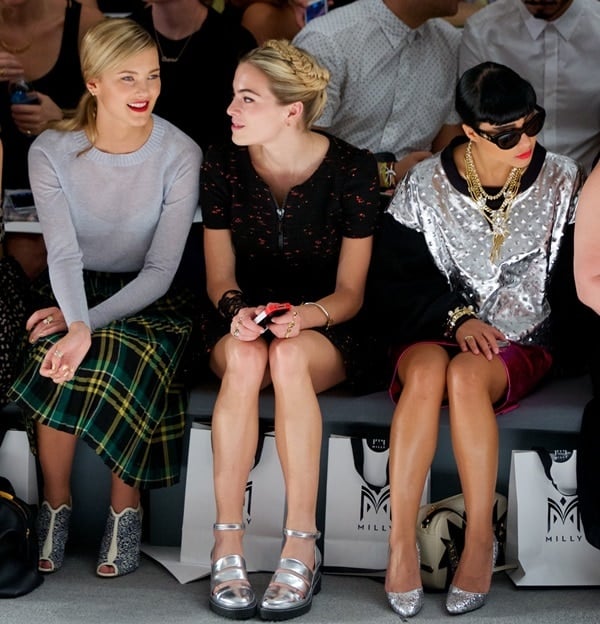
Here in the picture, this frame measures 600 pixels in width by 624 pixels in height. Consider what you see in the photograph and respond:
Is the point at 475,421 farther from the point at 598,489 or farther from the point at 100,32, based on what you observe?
the point at 100,32

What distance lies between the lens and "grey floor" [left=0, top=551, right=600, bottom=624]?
3236mm

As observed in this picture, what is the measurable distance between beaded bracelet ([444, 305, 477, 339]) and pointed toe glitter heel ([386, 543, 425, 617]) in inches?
26.6

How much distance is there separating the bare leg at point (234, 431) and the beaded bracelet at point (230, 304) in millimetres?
176

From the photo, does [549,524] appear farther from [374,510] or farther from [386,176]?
[386,176]

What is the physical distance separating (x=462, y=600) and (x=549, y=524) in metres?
0.35

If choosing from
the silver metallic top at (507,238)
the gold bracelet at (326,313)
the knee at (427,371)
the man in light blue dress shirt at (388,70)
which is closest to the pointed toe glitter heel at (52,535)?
the gold bracelet at (326,313)

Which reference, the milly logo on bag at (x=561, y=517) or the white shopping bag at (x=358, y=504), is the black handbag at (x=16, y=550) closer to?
the white shopping bag at (x=358, y=504)

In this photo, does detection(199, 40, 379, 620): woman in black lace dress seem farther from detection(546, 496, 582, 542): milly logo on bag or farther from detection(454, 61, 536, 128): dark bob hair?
detection(546, 496, 582, 542): milly logo on bag

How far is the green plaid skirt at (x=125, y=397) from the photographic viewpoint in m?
3.42

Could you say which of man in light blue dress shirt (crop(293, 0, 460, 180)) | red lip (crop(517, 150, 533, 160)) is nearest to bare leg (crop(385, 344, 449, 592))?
red lip (crop(517, 150, 533, 160))

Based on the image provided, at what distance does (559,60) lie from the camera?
14.0 feet

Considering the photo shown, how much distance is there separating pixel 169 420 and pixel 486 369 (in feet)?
2.81

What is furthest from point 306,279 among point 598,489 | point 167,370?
point 598,489

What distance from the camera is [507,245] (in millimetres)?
3586
